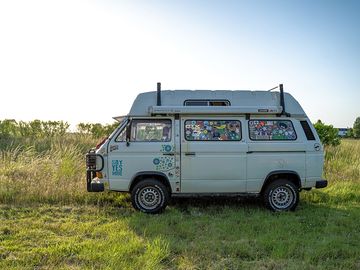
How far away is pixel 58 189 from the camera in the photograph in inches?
328

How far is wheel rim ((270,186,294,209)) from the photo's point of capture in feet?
25.0

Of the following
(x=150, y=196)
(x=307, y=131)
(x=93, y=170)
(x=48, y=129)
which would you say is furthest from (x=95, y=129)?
(x=307, y=131)

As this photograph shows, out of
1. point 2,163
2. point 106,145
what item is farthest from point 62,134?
point 106,145

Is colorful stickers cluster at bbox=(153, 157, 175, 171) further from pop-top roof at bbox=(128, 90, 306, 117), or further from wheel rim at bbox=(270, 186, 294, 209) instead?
wheel rim at bbox=(270, 186, 294, 209)

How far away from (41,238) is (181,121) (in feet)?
11.2

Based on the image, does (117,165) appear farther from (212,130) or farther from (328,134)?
(328,134)

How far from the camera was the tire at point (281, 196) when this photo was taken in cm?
755

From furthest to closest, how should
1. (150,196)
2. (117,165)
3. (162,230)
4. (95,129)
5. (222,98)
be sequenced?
1. (95,129)
2. (222,98)
3. (150,196)
4. (117,165)
5. (162,230)

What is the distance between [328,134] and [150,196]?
12631 millimetres

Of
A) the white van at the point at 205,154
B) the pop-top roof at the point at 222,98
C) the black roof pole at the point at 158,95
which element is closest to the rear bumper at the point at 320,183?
the white van at the point at 205,154

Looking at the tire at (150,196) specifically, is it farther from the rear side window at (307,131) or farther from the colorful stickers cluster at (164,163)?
the rear side window at (307,131)

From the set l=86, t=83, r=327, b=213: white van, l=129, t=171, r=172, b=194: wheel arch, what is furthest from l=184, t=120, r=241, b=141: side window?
l=129, t=171, r=172, b=194: wheel arch

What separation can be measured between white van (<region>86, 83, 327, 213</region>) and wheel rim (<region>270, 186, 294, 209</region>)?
20mm

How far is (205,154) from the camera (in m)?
7.33
